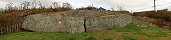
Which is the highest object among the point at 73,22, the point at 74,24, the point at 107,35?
the point at 73,22

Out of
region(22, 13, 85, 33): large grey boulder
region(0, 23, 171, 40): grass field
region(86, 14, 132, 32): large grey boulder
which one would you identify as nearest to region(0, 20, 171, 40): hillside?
region(0, 23, 171, 40): grass field

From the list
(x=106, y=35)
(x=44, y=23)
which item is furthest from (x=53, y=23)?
(x=106, y=35)

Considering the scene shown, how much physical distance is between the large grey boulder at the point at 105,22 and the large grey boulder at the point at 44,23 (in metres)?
1.67

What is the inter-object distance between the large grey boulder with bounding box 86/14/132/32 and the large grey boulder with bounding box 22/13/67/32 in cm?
167

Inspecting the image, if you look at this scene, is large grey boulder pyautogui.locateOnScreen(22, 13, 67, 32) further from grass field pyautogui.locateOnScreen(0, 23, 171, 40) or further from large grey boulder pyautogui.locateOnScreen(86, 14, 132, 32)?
large grey boulder pyautogui.locateOnScreen(86, 14, 132, 32)

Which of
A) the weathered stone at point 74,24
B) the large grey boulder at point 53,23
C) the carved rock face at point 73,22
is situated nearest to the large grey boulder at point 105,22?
the carved rock face at point 73,22

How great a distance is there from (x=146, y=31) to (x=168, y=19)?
539 cm

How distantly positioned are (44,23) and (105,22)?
3.72 m

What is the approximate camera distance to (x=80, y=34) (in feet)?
73.3

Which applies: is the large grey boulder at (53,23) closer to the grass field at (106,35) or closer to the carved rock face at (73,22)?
the carved rock face at (73,22)

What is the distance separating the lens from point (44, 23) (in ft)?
80.9

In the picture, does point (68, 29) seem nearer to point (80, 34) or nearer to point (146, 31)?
point (80, 34)

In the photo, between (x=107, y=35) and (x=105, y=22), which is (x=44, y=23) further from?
(x=107, y=35)

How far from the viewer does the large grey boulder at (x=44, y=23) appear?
24.2 m
